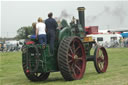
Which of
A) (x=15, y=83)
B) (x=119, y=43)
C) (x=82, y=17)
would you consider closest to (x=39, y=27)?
(x=15, y=83)

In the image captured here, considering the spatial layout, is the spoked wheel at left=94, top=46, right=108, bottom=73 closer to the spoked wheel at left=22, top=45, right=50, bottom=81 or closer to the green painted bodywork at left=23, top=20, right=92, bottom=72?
the green painted bodywork at left=23, top=20, right=92, bottom=72

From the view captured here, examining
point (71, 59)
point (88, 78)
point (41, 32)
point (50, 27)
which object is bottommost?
point (88, 78)

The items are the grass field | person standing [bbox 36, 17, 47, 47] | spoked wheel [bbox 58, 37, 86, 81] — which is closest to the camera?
the grass field

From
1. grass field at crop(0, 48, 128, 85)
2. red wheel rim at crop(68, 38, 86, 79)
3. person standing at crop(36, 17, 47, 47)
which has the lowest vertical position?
grass field at crop(0, 48, 128, 85)

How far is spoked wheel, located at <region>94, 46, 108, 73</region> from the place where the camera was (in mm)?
9739

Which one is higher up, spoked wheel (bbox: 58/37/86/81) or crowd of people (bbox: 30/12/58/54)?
crowd of people (bbox: 30/12/58/54)

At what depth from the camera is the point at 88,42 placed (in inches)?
403

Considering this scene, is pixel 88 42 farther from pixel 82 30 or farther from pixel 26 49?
pixel 26 49

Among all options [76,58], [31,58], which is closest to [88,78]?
[76,58]

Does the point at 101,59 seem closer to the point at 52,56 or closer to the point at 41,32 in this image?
the point at 52,56

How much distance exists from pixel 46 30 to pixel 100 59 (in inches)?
99.4

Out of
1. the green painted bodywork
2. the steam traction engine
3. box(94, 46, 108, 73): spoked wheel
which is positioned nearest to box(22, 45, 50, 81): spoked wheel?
the steam traction engine

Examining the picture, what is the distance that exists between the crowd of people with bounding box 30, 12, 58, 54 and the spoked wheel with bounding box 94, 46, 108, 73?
2.00 m

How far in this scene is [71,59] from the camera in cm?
836
